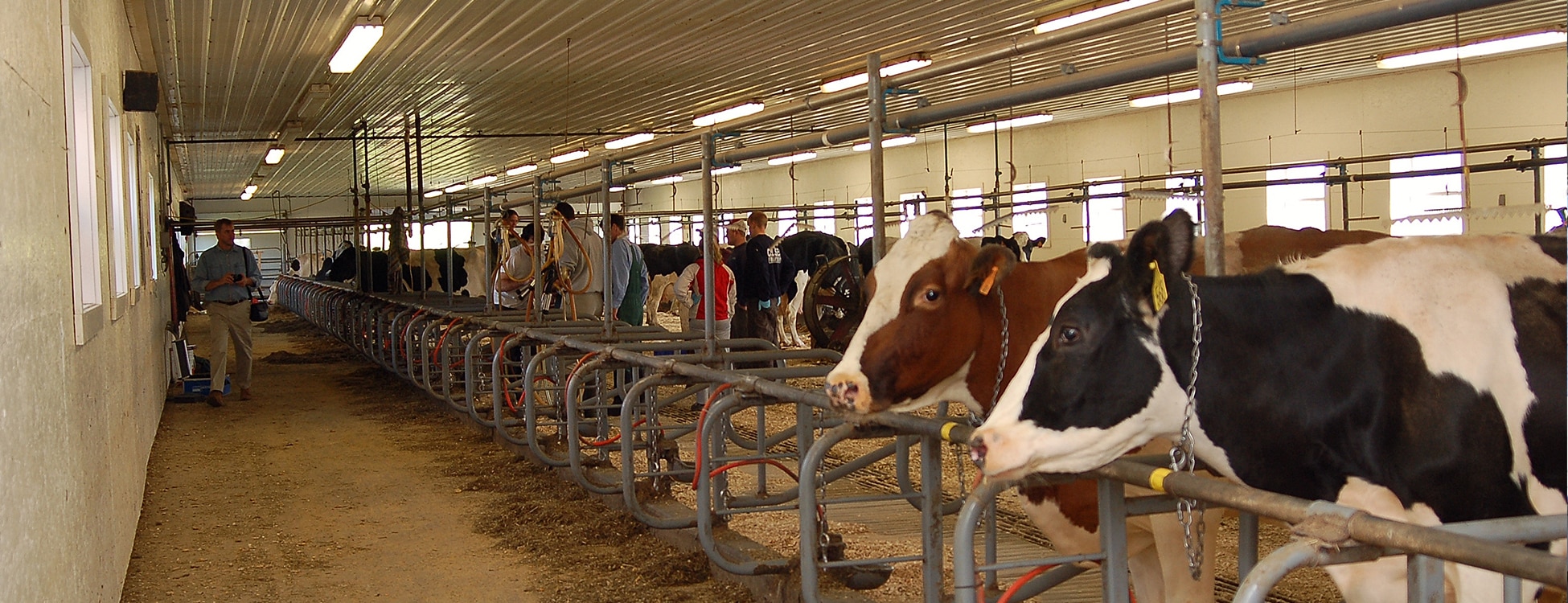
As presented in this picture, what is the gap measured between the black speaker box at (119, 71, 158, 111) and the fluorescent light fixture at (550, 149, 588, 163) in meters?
12.0

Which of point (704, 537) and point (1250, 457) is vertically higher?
point (1250, 457)

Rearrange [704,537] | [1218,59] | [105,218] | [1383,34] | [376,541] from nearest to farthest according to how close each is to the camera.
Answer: [1218,59]
[704,537]
[105,218]
[376,541]
[1383,34]

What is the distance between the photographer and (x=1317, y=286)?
233cm

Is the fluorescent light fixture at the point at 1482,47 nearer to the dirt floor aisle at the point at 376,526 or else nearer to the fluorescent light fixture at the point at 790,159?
the dirt floor aisle at the point at 376,526

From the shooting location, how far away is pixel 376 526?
608 cm

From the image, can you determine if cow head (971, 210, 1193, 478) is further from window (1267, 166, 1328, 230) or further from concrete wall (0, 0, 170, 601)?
window (1267, 166, 1328, 230)

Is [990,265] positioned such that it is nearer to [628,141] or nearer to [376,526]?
[376,526]

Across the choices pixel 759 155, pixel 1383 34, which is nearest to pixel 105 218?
pixel 759 155

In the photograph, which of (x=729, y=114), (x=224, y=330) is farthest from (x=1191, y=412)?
(x=729, y=114)

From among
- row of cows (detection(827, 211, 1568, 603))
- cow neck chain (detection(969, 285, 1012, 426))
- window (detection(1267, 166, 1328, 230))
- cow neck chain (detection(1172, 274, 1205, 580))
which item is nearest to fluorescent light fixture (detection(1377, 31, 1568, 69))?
window (detection(1267, 166, 1328, 230))

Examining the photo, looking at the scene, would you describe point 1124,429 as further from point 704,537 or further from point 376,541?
point 376,541

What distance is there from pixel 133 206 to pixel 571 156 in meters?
14.7

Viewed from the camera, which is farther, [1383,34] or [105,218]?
[1383,34]

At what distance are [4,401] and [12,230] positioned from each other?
34cm
